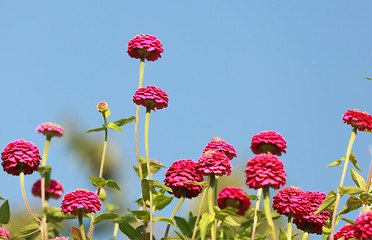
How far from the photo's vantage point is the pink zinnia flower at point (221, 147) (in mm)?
3369

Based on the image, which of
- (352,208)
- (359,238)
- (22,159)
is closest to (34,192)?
(22,159)

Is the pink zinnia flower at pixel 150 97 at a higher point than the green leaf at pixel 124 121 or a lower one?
higher

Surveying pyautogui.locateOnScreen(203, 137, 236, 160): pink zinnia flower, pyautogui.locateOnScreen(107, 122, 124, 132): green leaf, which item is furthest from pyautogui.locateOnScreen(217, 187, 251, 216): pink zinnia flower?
pyautogui.locateOnScreen(107, 122, 124, 132): green leaf

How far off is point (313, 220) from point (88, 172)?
9.79 m

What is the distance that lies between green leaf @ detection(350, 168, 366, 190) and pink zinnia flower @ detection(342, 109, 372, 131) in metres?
0.29

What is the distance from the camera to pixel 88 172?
12.5 metres

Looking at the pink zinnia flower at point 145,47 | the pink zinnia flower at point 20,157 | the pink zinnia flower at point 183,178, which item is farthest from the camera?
the pink zinnia flower at point 145,47

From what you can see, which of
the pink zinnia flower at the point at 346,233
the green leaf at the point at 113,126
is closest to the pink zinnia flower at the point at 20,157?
the green leaf at the point at 113,126

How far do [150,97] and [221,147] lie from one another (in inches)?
19.7

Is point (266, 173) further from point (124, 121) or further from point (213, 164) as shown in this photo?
point (124, 121)

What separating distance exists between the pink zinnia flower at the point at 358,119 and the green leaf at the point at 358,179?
0.94 ft

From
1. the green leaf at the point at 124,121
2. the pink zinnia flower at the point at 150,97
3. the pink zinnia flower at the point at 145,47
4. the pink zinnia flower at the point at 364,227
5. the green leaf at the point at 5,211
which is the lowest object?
the pink zinnia flower at the point at 364,227

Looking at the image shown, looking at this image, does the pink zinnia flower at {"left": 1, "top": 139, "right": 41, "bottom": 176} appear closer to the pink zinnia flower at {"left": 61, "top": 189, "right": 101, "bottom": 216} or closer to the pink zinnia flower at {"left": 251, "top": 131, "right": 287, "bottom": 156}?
the pink zinnia flower at {"left": 61, "top": 189, "right": 101, "bottom": 216}

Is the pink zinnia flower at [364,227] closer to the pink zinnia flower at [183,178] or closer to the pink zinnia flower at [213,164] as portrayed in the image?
the pink zinnia flower at [213,164]
